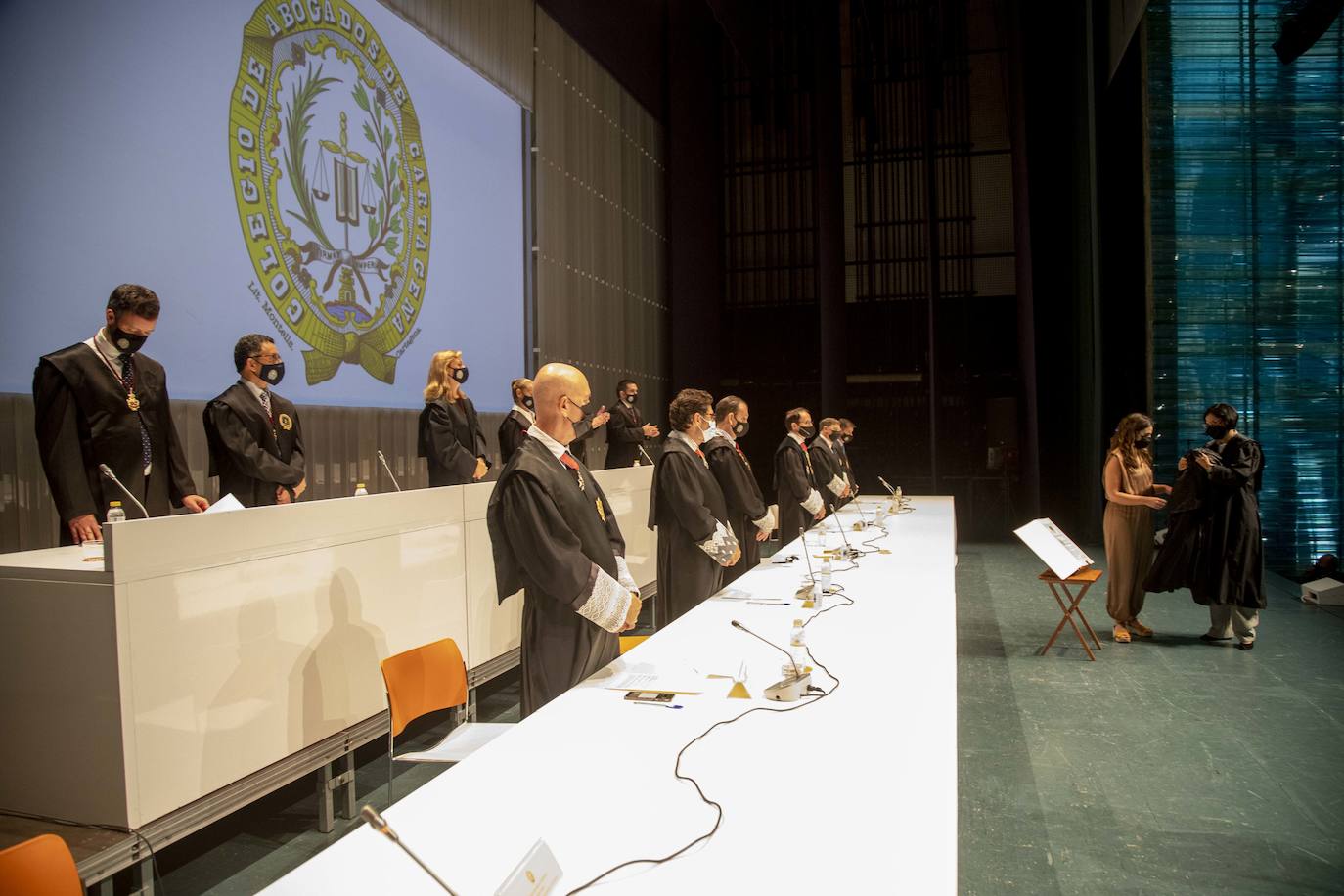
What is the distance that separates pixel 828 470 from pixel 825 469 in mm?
45

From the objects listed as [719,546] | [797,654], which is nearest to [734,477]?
[719,546]

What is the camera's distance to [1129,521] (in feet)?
18.3

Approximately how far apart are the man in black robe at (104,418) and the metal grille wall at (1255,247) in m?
8.14

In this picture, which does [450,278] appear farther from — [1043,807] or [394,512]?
[1043,807]

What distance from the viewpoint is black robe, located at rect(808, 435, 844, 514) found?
805cm

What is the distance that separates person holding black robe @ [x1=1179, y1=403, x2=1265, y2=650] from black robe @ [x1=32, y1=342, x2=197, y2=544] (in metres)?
5.29

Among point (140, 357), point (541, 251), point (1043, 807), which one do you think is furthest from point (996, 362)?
point (140, 357)

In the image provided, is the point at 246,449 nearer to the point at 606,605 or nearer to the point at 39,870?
the point at 606,605

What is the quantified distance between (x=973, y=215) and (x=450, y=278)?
25.5ft

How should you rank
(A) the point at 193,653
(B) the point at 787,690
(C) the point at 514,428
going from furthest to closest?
(C) the point at 514,428 → (A) the point at 193,653 → (B) the point at 787,690

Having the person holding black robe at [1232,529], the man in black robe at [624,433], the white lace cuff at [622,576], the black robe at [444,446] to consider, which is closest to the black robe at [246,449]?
the black robe at [444,446]

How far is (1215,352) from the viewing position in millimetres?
8656

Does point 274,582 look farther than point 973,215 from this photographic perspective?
No

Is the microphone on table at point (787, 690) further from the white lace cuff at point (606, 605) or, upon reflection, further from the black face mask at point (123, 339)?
the black face mask at point (123, 339)
